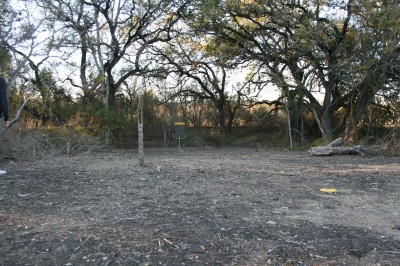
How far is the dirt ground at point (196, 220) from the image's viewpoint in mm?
3123

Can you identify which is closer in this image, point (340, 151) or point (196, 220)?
point (196, 220)

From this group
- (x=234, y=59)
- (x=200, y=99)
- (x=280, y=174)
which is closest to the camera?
(x=280, y=174)

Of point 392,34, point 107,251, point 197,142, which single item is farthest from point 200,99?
point 107,251

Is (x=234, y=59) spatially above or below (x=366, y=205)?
above

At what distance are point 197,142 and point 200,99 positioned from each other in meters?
3.11

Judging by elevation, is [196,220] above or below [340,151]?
below

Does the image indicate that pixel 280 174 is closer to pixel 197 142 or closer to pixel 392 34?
pixel 392 34

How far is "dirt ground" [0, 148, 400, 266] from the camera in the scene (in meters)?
Result: 3.12

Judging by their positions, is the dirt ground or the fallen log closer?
the dirt ground

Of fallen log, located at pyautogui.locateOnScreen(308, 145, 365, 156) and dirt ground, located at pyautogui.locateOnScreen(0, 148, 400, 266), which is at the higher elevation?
fallen log, located at pyautogui.locateOnScreen(308, 145, 365, 156)

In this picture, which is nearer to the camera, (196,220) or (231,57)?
(196,220)

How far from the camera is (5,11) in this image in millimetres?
11789

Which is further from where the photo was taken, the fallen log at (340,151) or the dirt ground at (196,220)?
the fallen log at (340,151)

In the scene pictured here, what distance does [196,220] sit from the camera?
4090 millimetres
